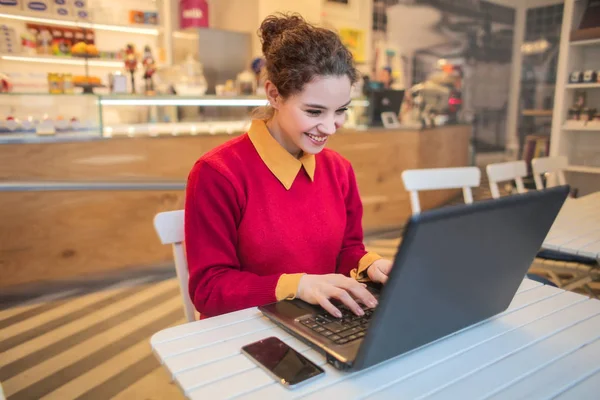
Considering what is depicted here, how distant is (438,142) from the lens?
500cm

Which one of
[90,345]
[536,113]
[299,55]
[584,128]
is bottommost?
[90,345]

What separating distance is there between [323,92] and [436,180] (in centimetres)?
132

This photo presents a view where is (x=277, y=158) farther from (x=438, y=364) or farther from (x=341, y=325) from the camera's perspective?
(x=438, y=364)

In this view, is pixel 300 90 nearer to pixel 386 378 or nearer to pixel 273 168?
pixel 273 168

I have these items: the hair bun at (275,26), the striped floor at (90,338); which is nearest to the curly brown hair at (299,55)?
the hair bun at (275,26)

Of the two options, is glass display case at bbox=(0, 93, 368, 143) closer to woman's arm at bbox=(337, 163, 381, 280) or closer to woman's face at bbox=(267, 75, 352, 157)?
woman's arm at bbox=(337, 163, 381, 280)

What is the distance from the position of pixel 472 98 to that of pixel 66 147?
199 inches

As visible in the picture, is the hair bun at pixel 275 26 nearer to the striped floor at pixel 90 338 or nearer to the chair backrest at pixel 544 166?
the striped floor at pixel 90 338

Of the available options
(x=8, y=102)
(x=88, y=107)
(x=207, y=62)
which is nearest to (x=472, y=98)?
(x=207, y=62)

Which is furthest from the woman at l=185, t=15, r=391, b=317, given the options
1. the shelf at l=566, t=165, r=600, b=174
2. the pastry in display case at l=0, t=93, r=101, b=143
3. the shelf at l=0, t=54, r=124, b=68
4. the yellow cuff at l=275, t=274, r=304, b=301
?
the shelf at l=0, t=54, r=124, b=68

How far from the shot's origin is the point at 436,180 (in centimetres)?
Result: 229

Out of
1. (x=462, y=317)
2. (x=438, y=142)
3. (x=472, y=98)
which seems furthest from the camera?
(x=472, y=98)

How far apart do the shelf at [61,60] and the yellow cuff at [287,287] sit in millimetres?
4755

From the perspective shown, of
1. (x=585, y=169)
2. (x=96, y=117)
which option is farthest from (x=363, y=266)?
(x=585, y=169)
